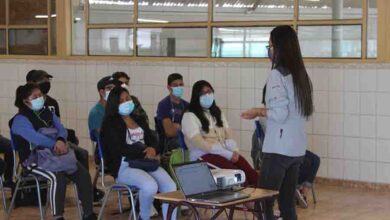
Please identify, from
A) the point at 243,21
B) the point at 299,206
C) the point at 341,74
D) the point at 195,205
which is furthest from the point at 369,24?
the point at 195,205

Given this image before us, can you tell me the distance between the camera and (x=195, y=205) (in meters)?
3.88

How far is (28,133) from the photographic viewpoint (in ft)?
18.6

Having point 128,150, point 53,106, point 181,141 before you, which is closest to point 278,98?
point 128,150

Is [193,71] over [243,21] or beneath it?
beneath

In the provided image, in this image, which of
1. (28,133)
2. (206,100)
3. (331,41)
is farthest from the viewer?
(331,41)

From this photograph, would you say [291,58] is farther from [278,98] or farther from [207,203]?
[207,203]

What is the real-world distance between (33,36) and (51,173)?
174 inches

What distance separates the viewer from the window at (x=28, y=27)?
9.44 metres

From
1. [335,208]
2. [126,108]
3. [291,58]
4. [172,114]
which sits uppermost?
[291,58]

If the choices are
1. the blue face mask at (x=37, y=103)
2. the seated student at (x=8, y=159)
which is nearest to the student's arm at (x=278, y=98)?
the blue face mask at (x=37, y=103)

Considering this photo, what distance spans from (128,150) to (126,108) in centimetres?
34

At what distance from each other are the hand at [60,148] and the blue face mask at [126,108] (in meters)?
0.54

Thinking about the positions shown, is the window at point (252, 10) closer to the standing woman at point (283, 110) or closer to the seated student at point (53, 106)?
the seated student at point (53, 106)

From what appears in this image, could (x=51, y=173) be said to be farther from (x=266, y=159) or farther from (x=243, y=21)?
(x=243, y=21)
